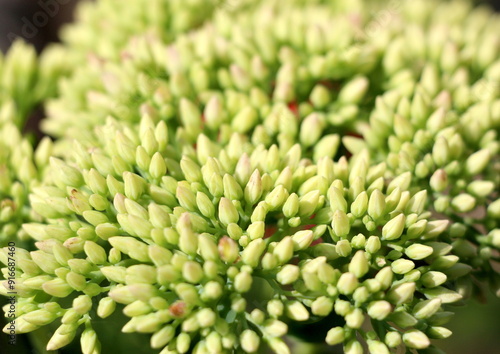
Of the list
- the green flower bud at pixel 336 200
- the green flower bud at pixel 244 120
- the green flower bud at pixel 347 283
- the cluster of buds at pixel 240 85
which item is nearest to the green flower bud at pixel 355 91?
the cluster of buds at pixel 240 85

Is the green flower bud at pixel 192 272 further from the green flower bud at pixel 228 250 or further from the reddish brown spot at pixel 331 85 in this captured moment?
the reddish brown spot at pixel 331 85

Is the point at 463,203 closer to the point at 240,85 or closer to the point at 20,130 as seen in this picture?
the point at 240,85

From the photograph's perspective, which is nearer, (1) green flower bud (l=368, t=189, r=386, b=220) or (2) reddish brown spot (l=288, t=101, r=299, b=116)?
(1) green flower bud (l=368, t=189, r=386, b=220)

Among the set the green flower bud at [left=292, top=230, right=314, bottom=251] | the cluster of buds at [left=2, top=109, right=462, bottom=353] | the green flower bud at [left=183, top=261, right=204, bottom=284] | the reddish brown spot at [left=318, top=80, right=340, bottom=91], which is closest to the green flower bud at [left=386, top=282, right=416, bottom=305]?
the cluster of buds at [left=2, top=109, right=462, bottom=353]

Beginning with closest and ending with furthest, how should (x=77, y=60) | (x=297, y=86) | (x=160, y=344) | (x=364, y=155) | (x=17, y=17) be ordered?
(x=160, y=344), (x=364, y=155), (x=297, y=86), (x=77, y=60), (x=17, y=17)

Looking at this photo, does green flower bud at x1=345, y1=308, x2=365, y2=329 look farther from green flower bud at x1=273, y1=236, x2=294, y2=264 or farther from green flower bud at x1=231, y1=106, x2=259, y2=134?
green flower bud at x1=231, y1=106, x2=259, y2=134

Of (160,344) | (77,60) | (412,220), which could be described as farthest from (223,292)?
(77,60)

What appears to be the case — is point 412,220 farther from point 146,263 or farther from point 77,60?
point 77,60

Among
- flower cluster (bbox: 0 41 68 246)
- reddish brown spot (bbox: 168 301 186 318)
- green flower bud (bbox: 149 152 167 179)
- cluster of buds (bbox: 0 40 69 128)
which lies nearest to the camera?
reddish brown spot (bbox: 168 301 186 318)

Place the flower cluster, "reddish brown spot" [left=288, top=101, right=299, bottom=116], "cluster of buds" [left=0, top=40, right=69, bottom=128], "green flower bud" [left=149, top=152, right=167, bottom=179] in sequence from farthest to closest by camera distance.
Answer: "cluster of buds" [left=0, top=40, right=69, bottom=128] → "reddish brown spot" [left=288, top=101, right=299, bottom=116] → the flower cluster → "green flower bud" [left=149, top=152, right=167, bottom=179]
